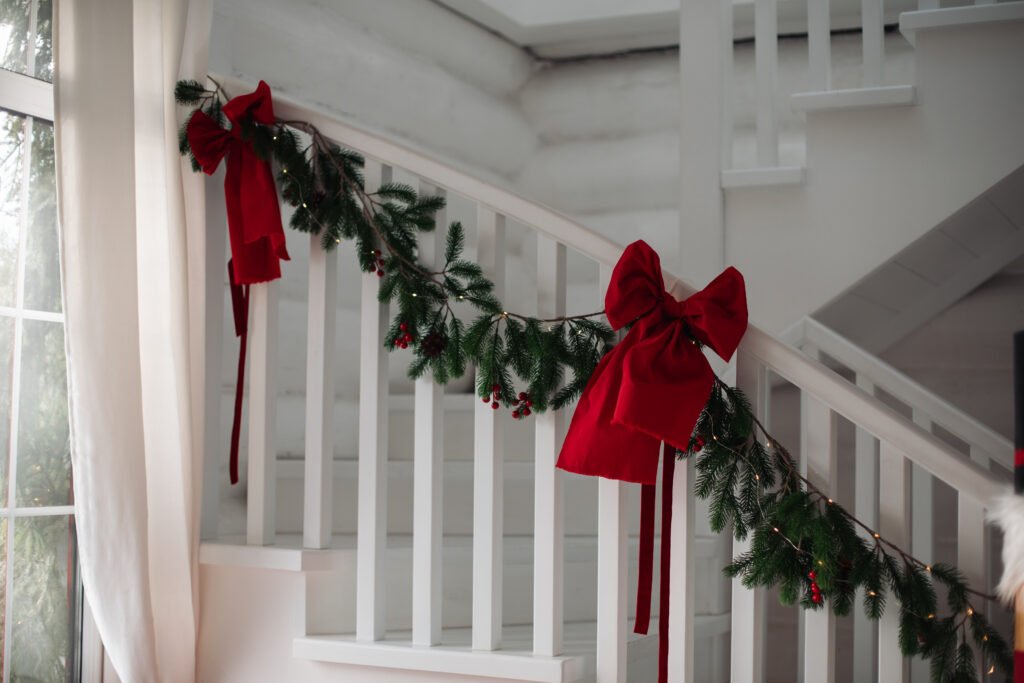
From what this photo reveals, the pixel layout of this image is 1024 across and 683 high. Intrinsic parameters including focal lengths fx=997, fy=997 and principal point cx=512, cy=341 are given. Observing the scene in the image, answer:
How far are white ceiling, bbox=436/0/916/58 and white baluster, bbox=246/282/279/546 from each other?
2.09 metres

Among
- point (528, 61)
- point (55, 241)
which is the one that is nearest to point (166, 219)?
point (55, 241)

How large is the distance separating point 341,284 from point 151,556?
1207 mm

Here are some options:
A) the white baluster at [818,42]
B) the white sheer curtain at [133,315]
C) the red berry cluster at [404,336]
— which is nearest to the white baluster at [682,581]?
the red berry cluster at [404,336]

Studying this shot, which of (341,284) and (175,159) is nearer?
(175,159)

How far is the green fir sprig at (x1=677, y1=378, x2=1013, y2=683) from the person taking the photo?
1.56 metres

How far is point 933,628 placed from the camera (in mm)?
1571

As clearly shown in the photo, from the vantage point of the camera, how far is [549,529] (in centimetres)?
177

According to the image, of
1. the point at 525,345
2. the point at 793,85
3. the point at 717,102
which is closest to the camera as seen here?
the point at 525,345

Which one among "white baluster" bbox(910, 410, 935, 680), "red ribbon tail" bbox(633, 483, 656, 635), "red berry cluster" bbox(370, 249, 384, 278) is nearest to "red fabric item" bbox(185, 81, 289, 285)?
"red berry cluster" bbox(370, 249, 384, 278)

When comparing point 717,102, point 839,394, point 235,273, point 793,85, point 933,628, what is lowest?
point 933,628

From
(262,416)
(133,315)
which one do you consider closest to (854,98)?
(262,416)

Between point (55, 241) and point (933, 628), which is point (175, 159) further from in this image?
point (933, 628)

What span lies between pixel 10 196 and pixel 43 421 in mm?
445

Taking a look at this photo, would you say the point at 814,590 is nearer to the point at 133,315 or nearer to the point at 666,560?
the point at 666,560
